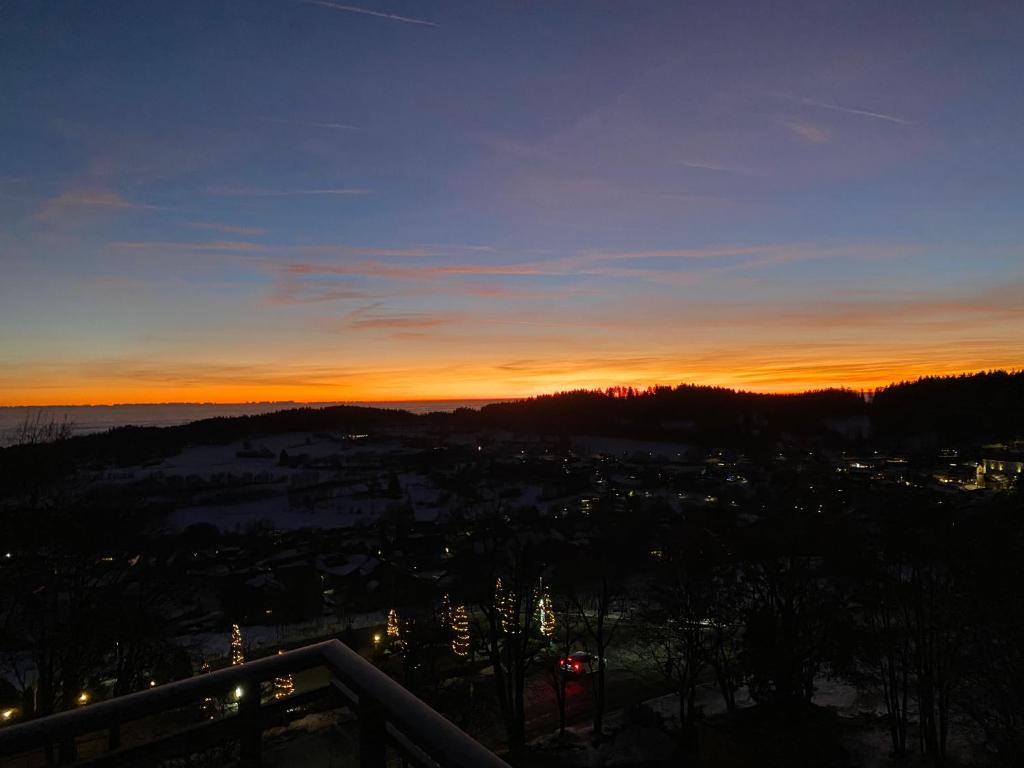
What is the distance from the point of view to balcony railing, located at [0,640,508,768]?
1244 mm

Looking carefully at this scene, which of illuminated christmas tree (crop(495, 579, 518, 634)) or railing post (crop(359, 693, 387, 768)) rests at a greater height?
railing post (crop(359, 693, 387, 768))

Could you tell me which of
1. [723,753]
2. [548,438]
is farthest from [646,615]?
[548,438]

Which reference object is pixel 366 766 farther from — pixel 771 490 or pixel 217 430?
pixel 217 430

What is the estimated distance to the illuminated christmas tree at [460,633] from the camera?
797 inches

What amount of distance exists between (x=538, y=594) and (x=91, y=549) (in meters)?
14.7

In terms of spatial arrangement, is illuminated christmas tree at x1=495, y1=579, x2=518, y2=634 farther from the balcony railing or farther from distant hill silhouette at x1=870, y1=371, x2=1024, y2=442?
distant hill silhouette at x1=870, y1=371, x2=1024, y2=442

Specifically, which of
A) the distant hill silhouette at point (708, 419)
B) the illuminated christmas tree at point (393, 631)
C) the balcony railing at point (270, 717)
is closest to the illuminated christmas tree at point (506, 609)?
the illuminated christmas tree at point (393, 631)

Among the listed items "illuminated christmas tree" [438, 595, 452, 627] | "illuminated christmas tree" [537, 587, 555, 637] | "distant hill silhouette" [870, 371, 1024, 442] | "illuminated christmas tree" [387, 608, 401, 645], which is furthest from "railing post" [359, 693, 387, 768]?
"distant hill silhouette" [870, 371, 1024, 442]

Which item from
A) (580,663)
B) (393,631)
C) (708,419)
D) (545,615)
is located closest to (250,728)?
(580,663)

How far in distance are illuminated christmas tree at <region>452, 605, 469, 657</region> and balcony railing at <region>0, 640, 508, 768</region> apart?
19.7 m

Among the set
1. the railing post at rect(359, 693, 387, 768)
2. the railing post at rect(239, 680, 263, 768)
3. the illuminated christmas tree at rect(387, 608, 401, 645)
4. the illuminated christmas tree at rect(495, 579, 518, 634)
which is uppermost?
the railing post at rect(359, 693, 387, 768)

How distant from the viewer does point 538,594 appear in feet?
70.8

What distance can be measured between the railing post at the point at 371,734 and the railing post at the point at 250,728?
492 millimetres

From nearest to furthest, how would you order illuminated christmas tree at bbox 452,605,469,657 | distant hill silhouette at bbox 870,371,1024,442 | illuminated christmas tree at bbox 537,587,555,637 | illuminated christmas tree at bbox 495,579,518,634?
illuminated christmas tree at bbox 495,579,518,634, illuminated christmas tree at bbox 452,605,469,657, illuminated christmas tree at bbox 537,587,555,637, distant hill silhouette at bbox 870,371,1024,442
